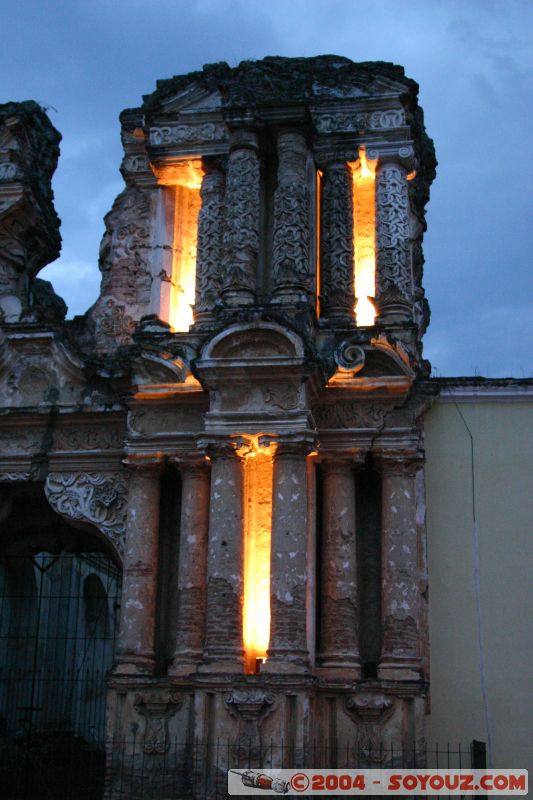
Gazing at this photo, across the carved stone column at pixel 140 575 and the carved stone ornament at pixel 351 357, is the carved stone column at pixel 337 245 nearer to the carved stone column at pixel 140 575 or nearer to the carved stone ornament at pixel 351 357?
the carved stone ornament at pixel 351 357

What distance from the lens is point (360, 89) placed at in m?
12.7

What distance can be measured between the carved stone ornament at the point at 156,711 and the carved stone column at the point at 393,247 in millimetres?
4713

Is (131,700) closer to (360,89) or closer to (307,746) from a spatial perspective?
(307,746)

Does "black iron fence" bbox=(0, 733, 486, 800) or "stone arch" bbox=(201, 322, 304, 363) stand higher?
"stone arch" bbox=(201, 322, 304, 363)

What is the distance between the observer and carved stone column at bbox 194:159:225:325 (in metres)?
12.1

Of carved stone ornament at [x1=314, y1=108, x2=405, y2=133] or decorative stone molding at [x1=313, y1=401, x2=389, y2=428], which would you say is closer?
decorative stone molding at [x1=313, y1=401, x2=389, y2=428]

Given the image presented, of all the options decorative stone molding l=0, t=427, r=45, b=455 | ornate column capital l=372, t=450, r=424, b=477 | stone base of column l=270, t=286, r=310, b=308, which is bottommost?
ornate column capital l=372, t=450, r=424, b=477

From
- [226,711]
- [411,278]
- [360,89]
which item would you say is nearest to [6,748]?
[226,711]

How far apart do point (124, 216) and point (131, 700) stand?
6341 millimetres

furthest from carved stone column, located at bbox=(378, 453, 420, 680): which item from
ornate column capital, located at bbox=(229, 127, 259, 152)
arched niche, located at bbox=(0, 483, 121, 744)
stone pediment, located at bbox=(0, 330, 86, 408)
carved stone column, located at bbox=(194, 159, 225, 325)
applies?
arched niche, located at bbox=(0, 483, 121, 744)

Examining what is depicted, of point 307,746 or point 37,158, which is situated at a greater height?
point 37,158

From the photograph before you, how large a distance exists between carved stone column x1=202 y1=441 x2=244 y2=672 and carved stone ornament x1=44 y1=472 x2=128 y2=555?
1.50 metres

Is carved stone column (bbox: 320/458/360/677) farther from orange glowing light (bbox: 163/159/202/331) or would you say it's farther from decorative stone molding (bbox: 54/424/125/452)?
orange glowing light (bbox: 163/159/202/331)

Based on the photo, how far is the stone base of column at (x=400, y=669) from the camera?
10.3 meters
